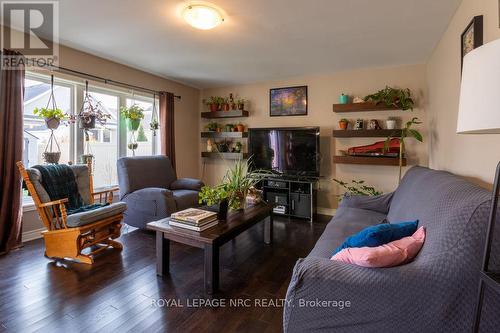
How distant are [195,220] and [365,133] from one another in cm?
287

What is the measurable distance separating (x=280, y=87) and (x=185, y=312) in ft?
12.5

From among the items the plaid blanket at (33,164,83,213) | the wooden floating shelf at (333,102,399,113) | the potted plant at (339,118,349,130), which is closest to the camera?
the plaid blanket at (33,164,83,213)

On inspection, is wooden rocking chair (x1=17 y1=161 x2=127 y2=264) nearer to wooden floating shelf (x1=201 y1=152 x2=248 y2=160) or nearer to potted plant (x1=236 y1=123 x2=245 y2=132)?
wooden floating shelf (x1=201 y1=152 x2=248 y2=160)

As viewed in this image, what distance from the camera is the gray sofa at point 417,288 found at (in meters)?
1.03

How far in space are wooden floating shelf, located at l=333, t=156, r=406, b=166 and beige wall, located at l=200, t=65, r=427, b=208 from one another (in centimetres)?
28

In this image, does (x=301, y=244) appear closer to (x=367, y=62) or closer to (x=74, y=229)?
(x=74, y=229)

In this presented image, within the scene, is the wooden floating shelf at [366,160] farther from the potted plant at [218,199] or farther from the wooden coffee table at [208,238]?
the potted plant at [218,199]

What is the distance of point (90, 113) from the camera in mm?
3346

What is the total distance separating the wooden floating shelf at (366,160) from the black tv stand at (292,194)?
1.57ft

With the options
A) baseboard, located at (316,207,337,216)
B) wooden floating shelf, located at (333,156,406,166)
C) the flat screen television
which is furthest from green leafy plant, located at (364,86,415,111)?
baseboard, located at (316,207,337,216)

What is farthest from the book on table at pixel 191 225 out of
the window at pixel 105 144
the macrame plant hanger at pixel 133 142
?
the macrame plant hanger at pixel 133 142

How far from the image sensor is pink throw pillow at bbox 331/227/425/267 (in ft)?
3.77

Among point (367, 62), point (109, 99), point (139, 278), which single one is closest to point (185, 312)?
point (139, 278)

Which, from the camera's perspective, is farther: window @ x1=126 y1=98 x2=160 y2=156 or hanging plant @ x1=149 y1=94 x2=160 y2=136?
hanging plant @ x1=149 y1=94 x2=160 y2=136
